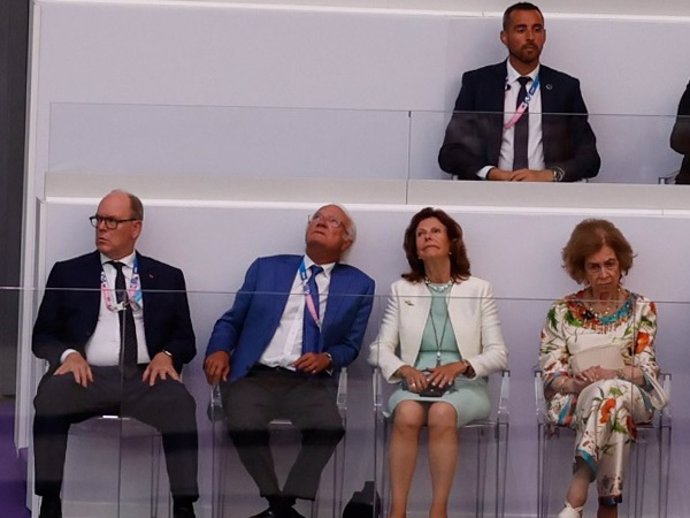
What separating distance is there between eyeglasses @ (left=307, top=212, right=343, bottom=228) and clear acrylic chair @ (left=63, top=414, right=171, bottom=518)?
1413 mm

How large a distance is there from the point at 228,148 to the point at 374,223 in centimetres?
74

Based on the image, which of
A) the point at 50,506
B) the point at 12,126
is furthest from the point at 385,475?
the point at 12,126

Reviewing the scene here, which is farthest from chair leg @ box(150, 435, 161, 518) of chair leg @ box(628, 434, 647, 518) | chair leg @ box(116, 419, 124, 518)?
chair leg @ box(628, 434, 647, 518)

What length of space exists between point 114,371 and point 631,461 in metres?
1.98

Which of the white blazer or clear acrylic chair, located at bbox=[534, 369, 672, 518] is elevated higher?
the white blazer

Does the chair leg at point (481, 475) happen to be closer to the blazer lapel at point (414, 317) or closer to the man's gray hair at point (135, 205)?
the blazer lapel at point (414, 317)

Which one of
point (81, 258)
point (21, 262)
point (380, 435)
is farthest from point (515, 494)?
point (21, 262)

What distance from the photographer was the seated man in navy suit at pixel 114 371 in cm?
715

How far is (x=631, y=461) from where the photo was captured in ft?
23.4

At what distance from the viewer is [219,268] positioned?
8.48m

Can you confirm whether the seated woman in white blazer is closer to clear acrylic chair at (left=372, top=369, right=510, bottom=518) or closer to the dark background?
clear acrylic chair at (left=372, top=369, right=510, bottom=518)

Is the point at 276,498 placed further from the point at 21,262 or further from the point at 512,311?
the point at 21,262

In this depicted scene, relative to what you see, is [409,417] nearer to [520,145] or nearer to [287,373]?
[287,373]

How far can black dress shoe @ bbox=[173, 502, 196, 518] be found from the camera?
7.15m
